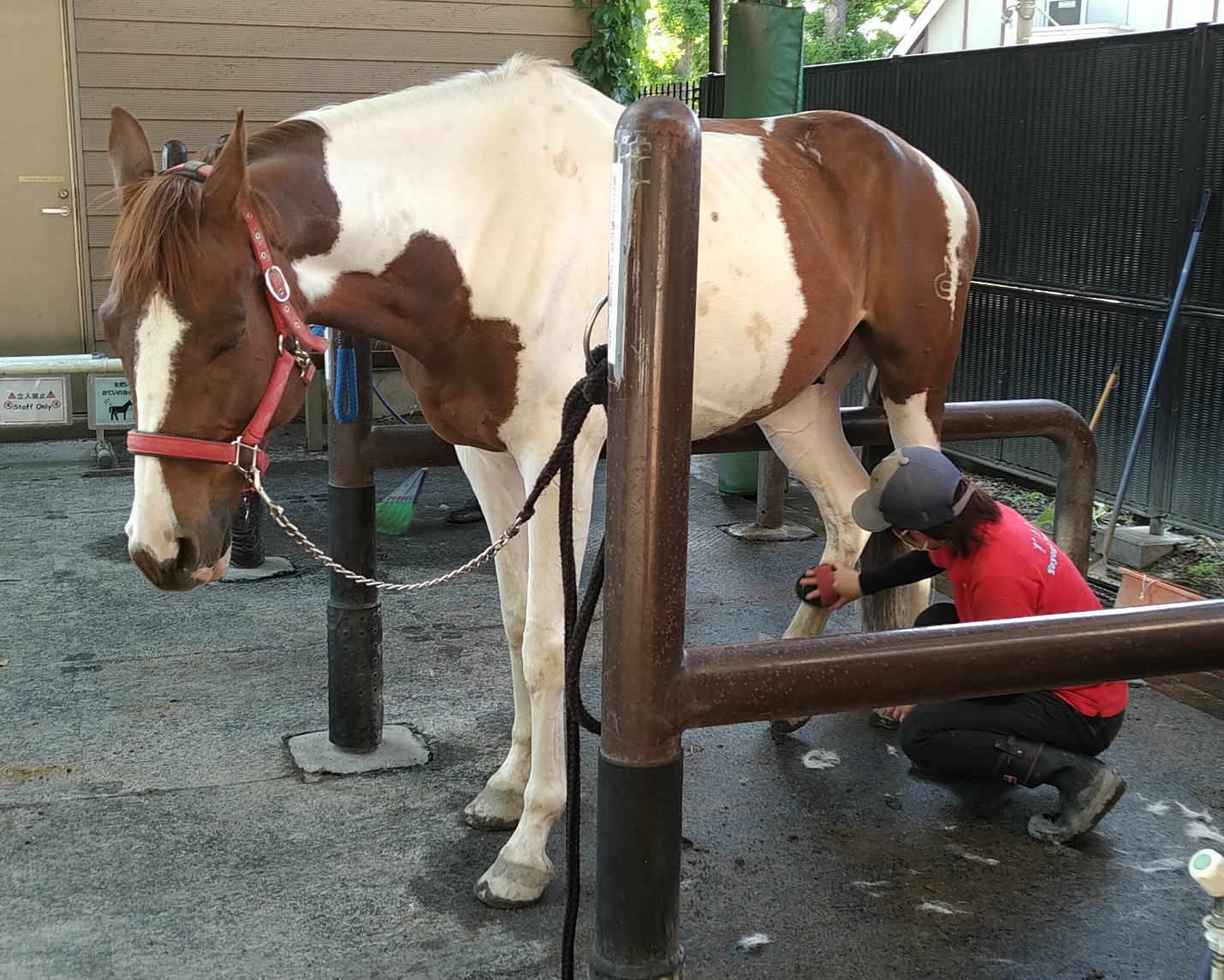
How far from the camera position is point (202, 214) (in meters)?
2.29

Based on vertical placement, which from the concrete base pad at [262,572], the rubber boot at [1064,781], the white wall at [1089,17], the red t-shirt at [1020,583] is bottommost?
the concrete base pad at [262,572]

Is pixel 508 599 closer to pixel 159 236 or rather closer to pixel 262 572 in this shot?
pixel 159 236

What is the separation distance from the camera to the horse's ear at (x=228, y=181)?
2.22 meters

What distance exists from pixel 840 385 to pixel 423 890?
1.92m

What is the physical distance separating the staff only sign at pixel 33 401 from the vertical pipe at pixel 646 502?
6.94 meters

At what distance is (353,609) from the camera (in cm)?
345

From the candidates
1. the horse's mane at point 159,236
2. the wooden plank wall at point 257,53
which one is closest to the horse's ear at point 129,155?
the horse's mane at point 159,236

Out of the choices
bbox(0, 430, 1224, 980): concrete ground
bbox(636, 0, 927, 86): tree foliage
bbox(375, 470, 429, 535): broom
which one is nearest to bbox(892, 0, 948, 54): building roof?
bbox(636, 0, 927, 86): tree foliage

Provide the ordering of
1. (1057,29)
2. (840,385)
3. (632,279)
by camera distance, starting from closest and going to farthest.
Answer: (632,279) → (840,385) → (1057,29)

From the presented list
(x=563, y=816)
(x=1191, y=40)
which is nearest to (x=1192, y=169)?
(x=1191, y=40)

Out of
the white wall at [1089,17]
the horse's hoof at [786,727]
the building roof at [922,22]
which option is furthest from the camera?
the building roof at [922,22]

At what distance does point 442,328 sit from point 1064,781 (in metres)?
1.89

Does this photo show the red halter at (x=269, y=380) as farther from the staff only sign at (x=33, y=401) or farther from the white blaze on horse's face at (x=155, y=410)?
the staff only sign at (x=33, y=401)

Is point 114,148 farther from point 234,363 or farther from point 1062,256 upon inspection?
point 1062,256
